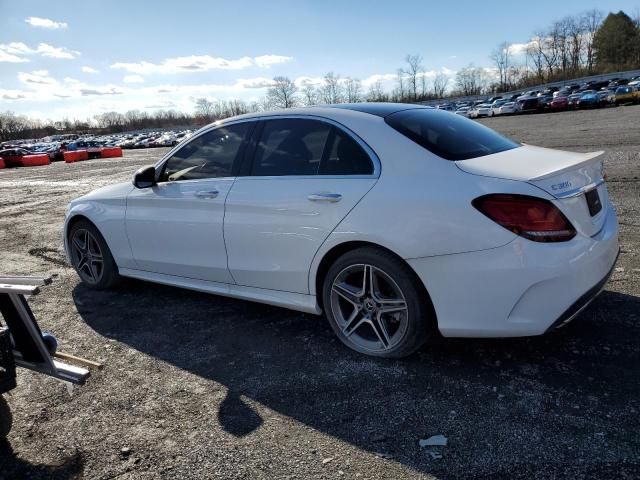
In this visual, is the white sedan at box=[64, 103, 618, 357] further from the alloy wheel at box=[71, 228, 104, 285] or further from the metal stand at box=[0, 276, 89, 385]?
the metal stand at box=[0, 276, 89, 385]

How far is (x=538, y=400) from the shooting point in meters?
2.77

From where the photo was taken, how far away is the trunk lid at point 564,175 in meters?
2.79

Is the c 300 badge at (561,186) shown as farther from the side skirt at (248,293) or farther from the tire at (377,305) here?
the side skirt at (248,293)

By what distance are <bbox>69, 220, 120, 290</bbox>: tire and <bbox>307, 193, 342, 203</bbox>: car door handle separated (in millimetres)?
2671

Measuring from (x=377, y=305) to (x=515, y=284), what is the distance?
917mm

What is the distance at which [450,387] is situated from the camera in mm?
2982

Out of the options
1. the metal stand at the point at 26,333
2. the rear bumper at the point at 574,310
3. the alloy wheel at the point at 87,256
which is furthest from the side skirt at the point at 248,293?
the rear bumper at the point at 574,310

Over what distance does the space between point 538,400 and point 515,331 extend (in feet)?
1.28

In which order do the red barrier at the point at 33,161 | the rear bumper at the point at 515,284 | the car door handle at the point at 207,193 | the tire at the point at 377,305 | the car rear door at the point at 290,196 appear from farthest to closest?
the red barrier at the point at 33,161
the car door handle at the point at 207,193
the car rear door at the point at 290,196
the tire at the point at 377,305
the rear bumper at the point at 515,284

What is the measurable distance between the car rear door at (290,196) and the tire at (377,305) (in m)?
0.25

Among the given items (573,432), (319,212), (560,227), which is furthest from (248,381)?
(560,227)

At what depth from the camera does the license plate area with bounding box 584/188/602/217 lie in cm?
299

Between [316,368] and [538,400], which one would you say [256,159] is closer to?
[316,368]

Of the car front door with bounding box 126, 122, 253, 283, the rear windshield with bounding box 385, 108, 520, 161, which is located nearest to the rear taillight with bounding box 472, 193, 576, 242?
the rear windshield with bounding box 385, 108, 520, 161
